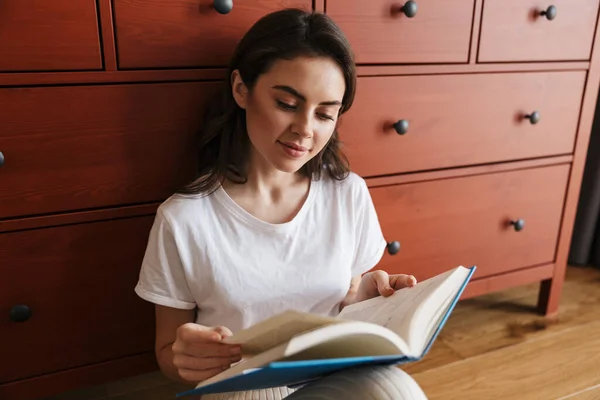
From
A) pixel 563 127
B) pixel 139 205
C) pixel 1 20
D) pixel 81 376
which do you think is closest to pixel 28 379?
pixel 81 376

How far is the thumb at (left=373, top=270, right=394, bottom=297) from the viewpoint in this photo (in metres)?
0.74

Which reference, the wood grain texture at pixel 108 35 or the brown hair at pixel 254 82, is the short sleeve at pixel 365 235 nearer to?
the brown hair at pixel 254 82

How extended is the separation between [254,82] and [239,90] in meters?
0.04

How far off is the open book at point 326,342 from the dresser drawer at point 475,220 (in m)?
0.53

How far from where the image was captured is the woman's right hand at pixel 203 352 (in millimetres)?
596

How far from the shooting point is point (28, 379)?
0.92m

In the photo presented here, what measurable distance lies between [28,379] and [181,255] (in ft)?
1.35

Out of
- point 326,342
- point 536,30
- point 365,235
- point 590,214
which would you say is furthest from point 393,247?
point 590,214

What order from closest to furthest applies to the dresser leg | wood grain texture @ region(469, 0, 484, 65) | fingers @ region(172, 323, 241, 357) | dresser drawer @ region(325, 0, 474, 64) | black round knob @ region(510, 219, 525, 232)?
fingers @ region(172, 323, 241, 357) → dresser drawer @ region(325, 0, 474, 64) → wood grain texture @ region(469, 0, 484, 65) → black round knob @ region(510, 219, 525, 232) → the dresser leg

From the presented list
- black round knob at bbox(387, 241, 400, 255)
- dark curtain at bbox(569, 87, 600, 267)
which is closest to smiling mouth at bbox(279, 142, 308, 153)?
black round knob at bbox(387, 241, 400, 255)

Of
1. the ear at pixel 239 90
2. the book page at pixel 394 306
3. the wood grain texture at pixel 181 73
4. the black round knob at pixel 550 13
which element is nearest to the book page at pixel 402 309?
the book page at pixel 394 306

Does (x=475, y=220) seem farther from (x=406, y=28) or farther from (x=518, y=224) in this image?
(x=406, y=28)

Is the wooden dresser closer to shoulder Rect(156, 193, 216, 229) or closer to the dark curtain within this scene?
shoulder Rect(156, 193, 216, 229)

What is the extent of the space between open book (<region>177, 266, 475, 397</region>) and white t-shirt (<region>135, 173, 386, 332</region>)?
21 centimetres
